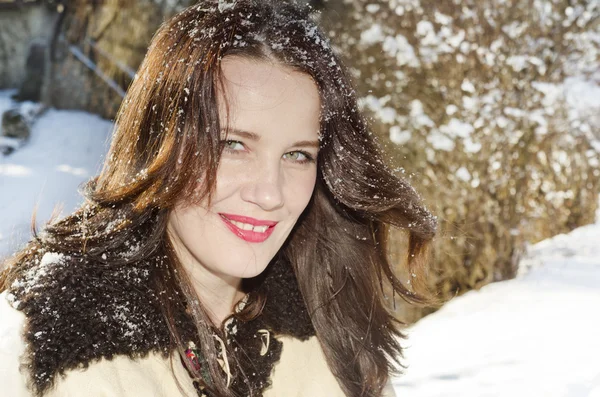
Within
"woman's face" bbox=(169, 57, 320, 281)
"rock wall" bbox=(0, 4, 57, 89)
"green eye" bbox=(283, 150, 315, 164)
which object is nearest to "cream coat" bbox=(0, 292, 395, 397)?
"woman's face" bbox=(169, 57, 320, 281)

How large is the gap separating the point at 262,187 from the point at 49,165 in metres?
5.65

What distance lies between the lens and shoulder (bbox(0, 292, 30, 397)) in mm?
1633

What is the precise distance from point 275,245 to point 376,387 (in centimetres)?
73

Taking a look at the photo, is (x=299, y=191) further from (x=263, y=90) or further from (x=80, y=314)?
(x=80, y=314)

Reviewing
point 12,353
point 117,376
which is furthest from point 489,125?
point 12,353

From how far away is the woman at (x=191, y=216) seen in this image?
1767mm

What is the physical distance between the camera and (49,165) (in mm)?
7035

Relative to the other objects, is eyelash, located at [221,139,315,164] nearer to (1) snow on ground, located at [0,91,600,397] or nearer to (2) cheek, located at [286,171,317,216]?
(2) cheek, located at [286,171,317,216]

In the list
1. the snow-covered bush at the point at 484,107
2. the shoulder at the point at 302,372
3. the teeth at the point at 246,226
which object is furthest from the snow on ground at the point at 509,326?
the shoulder at the point at 302,372

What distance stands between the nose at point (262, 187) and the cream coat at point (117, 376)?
19.4 inches

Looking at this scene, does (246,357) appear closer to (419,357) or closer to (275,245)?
(275,245)

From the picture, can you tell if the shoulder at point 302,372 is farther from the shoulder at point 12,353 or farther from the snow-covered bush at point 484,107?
the snow-covered bush at point 484,107

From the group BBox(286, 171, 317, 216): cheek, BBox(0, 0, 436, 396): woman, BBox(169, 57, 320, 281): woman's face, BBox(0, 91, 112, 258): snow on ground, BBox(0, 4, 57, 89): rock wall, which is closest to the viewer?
BBox(0, 0, 436, 396): woman

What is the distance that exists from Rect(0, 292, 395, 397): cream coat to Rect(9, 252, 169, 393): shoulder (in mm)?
18
